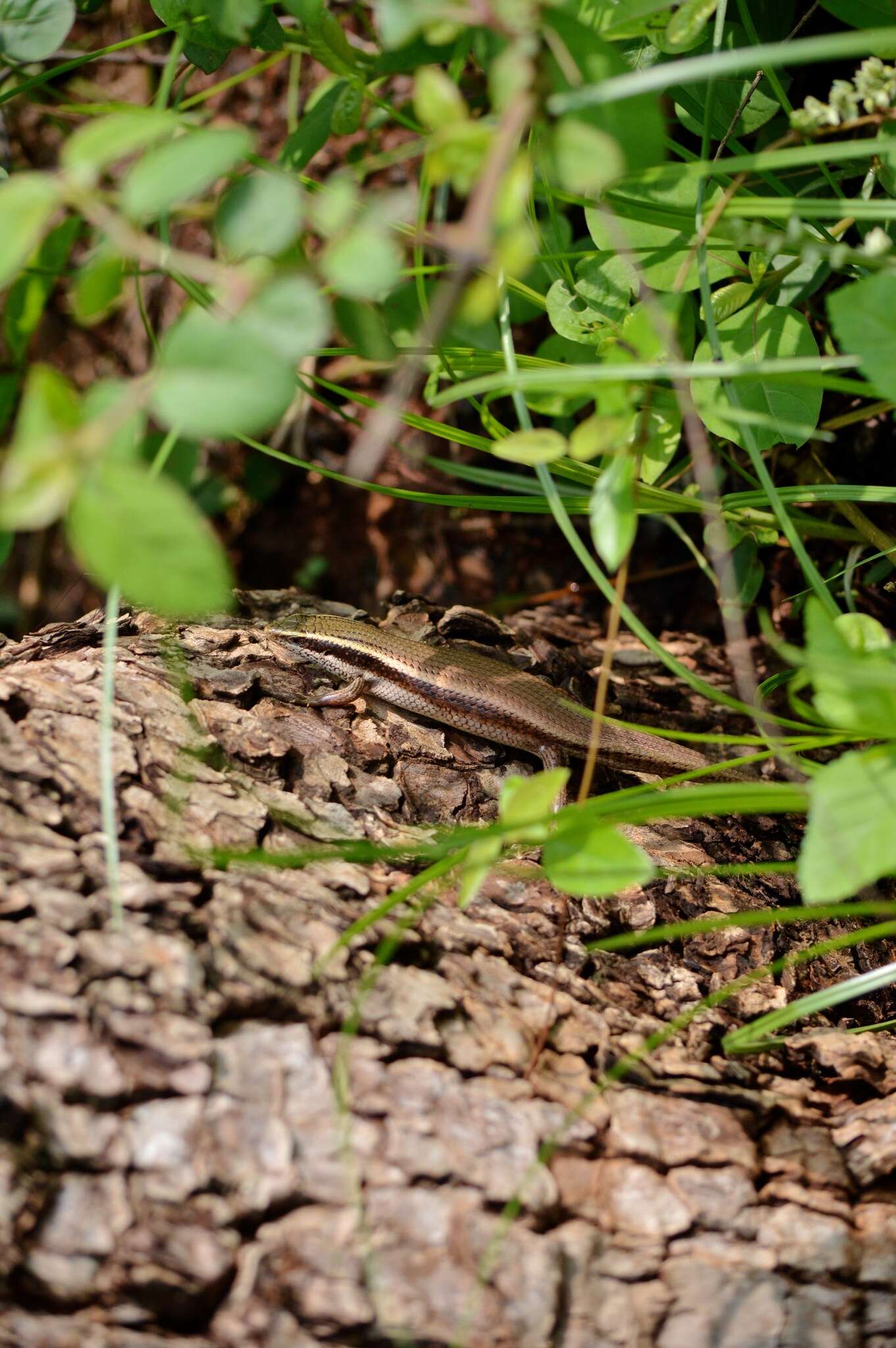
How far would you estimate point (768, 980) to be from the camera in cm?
209

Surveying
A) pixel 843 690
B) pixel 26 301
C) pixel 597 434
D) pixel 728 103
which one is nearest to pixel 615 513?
pixel 597 434

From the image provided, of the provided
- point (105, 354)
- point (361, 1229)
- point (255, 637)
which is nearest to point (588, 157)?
point (361, 1229)

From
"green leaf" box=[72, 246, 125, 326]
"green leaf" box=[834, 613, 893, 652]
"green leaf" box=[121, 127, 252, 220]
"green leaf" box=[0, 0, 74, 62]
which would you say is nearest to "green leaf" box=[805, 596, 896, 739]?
"green leaf" box=[834, 613, 893, 652]

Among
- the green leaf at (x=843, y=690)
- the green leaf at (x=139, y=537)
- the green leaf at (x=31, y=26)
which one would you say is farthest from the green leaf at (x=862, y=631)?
the green leaf at (x=31, y=26)

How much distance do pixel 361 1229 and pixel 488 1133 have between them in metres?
0.25

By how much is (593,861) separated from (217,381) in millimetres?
792

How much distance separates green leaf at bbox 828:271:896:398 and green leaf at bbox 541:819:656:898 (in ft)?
2.45

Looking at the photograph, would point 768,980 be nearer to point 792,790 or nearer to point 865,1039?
point 865,1039

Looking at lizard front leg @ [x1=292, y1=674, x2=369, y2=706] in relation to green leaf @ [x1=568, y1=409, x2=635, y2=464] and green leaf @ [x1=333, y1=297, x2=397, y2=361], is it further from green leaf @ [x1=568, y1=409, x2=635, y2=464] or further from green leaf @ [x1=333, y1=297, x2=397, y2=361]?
green leaf @ [x1=568, y1=409, x2=635, y2=464]

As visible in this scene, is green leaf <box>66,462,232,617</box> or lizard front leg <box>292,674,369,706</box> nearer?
green leaf <box>66,462,232,617</box>

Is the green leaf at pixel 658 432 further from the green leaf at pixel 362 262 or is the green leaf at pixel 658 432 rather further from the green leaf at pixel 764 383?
the green leaf at pixel 362 262

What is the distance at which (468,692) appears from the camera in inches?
113

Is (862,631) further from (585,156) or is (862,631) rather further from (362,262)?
(362,262)

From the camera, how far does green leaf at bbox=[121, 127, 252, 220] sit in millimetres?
1104
